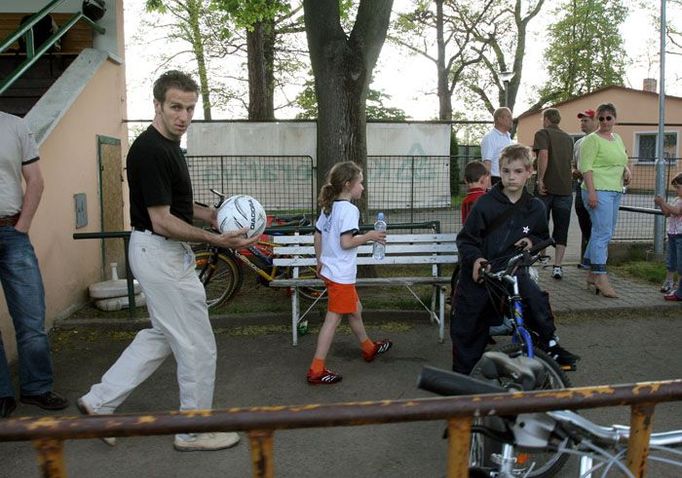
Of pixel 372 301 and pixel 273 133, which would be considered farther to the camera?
pixel 273 133

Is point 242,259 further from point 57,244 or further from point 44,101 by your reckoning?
point 44,101

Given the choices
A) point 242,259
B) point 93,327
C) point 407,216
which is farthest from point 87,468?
point 407,216

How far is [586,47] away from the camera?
44.7m

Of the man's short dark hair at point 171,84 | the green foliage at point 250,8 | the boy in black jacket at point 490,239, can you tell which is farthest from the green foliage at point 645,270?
the green foliage at point 250,8

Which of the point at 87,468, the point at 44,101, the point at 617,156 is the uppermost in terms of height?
the point at 44,101

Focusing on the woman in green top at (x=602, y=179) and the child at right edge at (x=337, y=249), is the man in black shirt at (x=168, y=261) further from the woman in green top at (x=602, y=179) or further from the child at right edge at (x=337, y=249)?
the woman in green top at (x=602, y=179)

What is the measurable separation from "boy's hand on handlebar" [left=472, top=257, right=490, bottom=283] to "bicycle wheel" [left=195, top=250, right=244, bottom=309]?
11.3 ft

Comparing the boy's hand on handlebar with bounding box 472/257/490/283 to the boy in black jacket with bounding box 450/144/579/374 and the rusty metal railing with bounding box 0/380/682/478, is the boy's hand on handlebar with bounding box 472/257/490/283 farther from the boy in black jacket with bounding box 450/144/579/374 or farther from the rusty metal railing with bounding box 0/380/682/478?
the rusty metal railing with bounding box 0/380/682/478

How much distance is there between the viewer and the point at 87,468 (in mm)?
3451

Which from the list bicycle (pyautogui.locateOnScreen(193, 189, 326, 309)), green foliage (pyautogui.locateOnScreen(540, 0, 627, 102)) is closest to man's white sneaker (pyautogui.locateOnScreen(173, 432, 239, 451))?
bicycle (pyautogui.locateOnScreen(193, 189, 326, 309))

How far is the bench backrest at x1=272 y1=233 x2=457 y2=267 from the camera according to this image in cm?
601

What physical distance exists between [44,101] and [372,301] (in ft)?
12.4

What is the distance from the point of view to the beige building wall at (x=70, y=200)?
5.78 meters

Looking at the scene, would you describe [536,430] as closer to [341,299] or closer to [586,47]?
[341,299]
